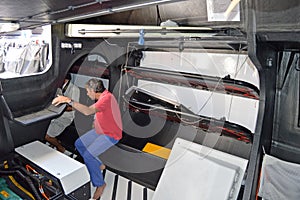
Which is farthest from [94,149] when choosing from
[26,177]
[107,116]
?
[26,177]

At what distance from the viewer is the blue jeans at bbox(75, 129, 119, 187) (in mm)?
2711

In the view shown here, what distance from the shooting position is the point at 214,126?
8.49ft

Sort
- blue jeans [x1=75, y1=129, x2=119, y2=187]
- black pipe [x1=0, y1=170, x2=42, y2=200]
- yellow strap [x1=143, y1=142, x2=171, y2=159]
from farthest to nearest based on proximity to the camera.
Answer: yellow strap [x1=143, y1=142, x2=171, y2=159] < blue jeans [x1=75, y1=129, x2=119, y2=187] < black pipe [x1=0, y1=170, x2=42, y2=200]

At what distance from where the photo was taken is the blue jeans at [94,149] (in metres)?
2.71

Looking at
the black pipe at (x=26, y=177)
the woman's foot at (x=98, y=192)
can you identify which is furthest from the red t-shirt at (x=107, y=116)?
the black pipe at (x=26, y=177)

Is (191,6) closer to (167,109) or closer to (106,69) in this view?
(167,109)

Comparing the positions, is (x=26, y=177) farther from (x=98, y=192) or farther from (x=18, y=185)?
(x=98, y=192)

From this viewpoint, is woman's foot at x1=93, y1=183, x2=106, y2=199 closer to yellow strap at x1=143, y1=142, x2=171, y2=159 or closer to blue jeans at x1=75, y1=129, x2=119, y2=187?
blue jeans at x1=75, y1=129, x2=119, y2=187

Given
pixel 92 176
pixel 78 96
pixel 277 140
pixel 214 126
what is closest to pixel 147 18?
pixel 214 126

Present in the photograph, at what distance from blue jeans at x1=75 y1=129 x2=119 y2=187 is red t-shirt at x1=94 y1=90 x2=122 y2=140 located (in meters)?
0.07

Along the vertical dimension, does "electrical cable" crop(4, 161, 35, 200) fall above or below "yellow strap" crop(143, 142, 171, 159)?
below

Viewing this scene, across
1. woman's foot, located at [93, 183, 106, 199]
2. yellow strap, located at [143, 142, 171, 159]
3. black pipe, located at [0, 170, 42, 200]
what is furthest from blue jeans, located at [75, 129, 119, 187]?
black pipe, located at [0, 170, 42, 200]

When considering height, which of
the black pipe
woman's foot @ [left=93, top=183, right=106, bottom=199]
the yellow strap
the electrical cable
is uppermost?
the yellow strap

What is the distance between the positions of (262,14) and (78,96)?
131 inches
